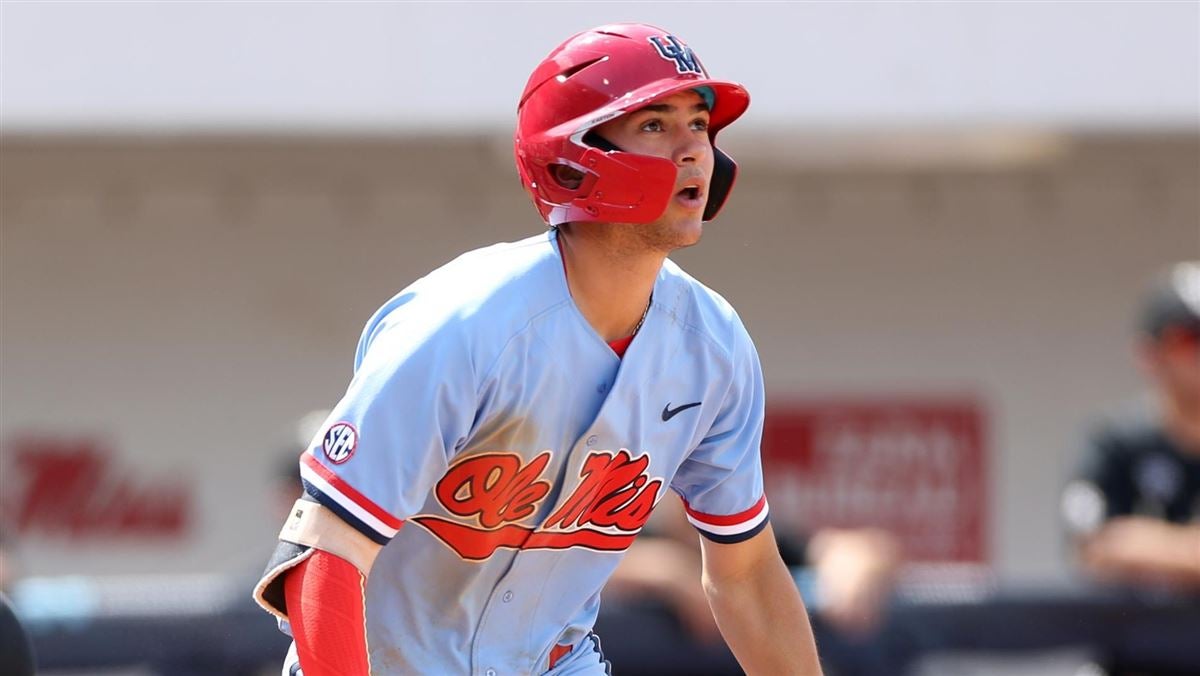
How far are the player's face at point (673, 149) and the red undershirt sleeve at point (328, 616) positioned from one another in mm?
690

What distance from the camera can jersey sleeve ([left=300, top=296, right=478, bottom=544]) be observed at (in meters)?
2.39

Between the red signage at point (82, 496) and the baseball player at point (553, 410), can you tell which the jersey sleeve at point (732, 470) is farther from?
the red signage at point (82, 496)

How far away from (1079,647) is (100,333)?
15.5ft

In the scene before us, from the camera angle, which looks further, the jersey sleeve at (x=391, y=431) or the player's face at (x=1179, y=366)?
the player's face at (x=1179, y=366)

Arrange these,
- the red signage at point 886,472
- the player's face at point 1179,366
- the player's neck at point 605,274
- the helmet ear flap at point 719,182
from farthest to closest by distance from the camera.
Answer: the red signage at point 886,472 < the player's face at point 1179,366 < the helmet ear flap at point 719,182 < the player's neck at point 605,274

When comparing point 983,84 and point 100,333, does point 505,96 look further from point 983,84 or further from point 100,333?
point 100,333

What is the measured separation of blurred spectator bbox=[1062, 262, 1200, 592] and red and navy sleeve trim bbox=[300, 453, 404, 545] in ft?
10.1

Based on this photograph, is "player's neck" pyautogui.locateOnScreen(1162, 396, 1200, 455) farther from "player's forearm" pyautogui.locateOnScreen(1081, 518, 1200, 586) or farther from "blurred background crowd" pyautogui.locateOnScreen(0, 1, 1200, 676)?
"blurred background crowd" pyautogui.locateOnScreen(0, 1, 1200, 676)

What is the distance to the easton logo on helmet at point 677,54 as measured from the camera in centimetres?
262

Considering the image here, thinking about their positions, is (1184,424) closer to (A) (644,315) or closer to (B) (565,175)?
(A) (644,315)

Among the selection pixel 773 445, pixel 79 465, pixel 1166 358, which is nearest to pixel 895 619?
pixel 1166 358

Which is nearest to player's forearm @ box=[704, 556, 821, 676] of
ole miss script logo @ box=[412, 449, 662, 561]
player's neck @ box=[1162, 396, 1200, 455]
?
ole miss script logo @ box=[412, 449, 662, 561]

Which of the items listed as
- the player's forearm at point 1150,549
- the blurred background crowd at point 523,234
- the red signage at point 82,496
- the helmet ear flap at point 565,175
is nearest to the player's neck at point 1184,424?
the player's forearm at point 1150,549

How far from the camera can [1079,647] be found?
536cm
